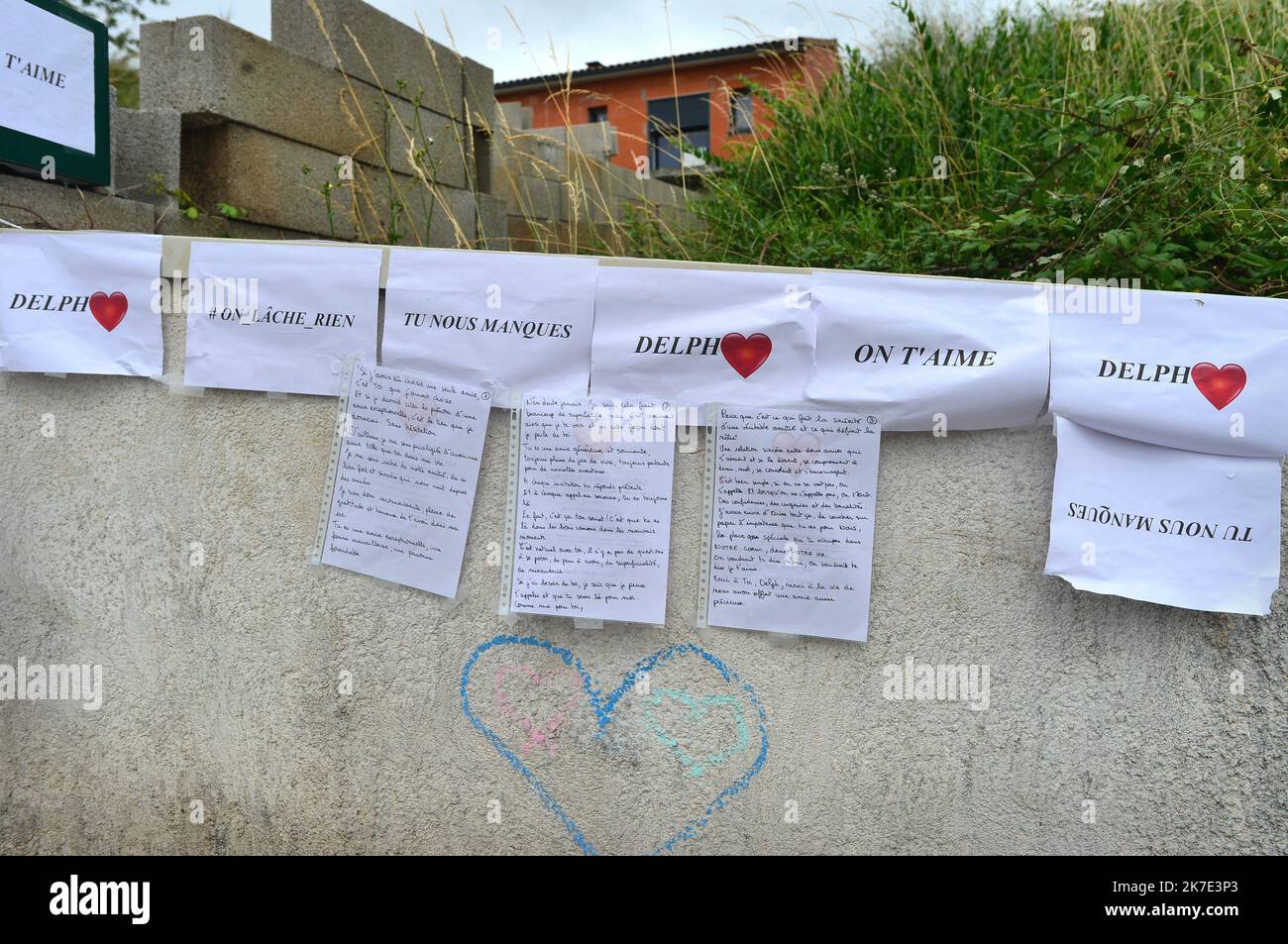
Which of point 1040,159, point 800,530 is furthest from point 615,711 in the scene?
point 1040,159

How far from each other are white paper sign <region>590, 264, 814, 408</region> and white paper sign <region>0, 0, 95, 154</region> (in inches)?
79.6

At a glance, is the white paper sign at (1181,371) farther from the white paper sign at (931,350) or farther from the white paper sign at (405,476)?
the white paper sign at (405,476)

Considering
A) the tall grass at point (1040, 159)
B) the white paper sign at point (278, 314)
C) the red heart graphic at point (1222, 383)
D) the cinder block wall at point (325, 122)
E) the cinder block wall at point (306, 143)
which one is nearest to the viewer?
the red heart graphic at point (1222, 383)

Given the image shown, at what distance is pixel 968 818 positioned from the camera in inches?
102

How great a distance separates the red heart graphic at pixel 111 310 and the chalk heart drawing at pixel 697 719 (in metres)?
1.67

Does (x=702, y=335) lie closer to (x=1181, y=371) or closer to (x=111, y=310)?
(x=1181, y=371)

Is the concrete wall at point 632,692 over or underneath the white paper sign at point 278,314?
underneath

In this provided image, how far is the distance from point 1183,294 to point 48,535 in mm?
2948

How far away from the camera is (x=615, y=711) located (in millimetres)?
2592

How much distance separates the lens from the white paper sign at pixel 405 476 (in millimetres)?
2598

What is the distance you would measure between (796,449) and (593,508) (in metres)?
0.52

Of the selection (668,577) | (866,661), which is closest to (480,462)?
(668,577)

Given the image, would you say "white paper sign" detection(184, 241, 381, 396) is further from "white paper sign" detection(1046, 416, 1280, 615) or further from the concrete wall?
"white paper sign" detection(1046, 416, 1280, 615)

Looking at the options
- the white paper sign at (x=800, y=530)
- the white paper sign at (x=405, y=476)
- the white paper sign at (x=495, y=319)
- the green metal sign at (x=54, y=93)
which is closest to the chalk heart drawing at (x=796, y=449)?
the white paper sign at (x=800, y=530)
